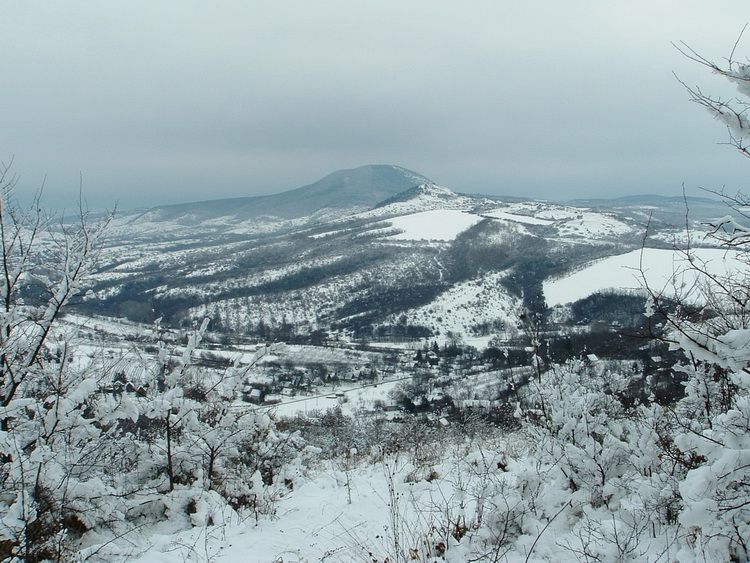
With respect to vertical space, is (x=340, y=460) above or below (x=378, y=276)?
above

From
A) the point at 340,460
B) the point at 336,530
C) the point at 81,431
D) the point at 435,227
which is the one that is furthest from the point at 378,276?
the point at 81,431

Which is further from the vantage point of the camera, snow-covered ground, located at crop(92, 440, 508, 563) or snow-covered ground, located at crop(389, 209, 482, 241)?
snow-covered ground, located at crop(389, 209, 482, 241)

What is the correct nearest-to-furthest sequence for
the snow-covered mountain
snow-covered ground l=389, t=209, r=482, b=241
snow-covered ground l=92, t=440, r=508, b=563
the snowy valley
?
the snowy valley, snow-covered ground l=92, t=440, r=508, b=563, the snow-covered mountain, snow-covered ground l=389, t=209, r=482, b=241

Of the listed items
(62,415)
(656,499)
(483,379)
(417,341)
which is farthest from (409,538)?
(417,341)

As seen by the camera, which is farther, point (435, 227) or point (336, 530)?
point (435, 227)

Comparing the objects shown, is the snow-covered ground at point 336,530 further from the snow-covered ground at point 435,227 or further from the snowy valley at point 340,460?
the snow-covered ground at point 435,227

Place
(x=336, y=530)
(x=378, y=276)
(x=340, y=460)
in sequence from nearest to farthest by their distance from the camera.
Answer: (x=336, y=530)
(x=340, y=460)
(x=378, y=276)

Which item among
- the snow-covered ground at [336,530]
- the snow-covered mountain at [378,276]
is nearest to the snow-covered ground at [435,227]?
the snow-covered mountain at [378,276]

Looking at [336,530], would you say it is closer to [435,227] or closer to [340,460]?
[340,460]

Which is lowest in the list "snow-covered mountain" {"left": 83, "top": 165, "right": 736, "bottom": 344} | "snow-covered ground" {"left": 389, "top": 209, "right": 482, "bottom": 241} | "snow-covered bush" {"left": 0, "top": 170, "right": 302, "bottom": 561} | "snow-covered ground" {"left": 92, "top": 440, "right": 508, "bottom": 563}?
"snow-covered mountain" {"left": 83, "top": 165, "right": 736, "bottom": 344}

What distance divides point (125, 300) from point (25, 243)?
139 meters

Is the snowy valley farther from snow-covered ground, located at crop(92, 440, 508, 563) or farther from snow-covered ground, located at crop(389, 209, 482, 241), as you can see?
snow-covered ground, located at crop(389, 209, 482, 241)

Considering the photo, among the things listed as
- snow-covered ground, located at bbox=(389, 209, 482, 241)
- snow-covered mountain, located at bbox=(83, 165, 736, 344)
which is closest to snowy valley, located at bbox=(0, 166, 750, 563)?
snow-covered mountain, located at bbox=(83, 165, 736, 344)

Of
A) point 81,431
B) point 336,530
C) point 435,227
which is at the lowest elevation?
point 336,530
